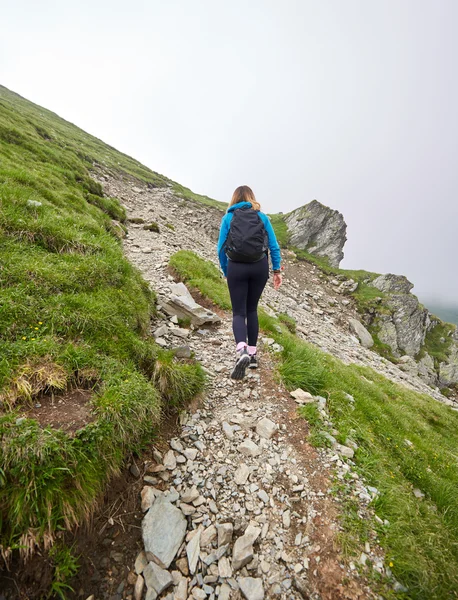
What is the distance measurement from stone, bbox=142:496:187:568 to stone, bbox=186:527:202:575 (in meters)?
0.15

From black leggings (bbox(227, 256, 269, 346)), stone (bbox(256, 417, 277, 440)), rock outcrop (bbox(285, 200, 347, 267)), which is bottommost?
stone (bbox(256, 417, 277, 440))

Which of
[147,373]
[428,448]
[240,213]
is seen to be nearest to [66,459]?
[147,373]

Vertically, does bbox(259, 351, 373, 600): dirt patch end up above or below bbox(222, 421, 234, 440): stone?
above

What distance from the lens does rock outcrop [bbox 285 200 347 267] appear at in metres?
66.9

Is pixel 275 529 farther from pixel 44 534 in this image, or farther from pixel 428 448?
pixel 428 448

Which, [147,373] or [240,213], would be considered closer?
[147,373]

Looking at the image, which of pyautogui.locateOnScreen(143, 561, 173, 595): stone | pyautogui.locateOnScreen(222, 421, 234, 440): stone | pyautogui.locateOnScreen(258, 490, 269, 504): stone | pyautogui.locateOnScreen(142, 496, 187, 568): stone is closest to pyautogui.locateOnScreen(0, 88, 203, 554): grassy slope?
pyautogui.locateOnScreen(142, 496, 187, 568): stone

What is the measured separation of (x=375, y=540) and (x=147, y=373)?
4674 mm

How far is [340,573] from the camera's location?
11.3 ft

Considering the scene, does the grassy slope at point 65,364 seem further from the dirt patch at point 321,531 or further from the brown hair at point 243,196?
the brown hair at point 243,196

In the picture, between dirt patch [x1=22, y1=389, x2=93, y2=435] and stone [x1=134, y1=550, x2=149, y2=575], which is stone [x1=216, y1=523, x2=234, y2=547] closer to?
stone [x1=134, y1=550, x2=149, y2=575]

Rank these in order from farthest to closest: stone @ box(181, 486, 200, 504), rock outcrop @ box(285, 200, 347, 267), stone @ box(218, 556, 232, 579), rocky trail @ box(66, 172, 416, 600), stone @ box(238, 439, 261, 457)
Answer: rock outcrop @ box(285, 200, 347, 267), stone @ box(238, 439, 261, 457), stone @ box(181, 486, 200, 504), stone @ box(218, 556, 232, 579), rocky trail @ box(66, 172, 416, 600)

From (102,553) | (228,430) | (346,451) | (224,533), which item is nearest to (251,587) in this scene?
(224,533)

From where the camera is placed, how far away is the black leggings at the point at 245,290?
20.6 ft
